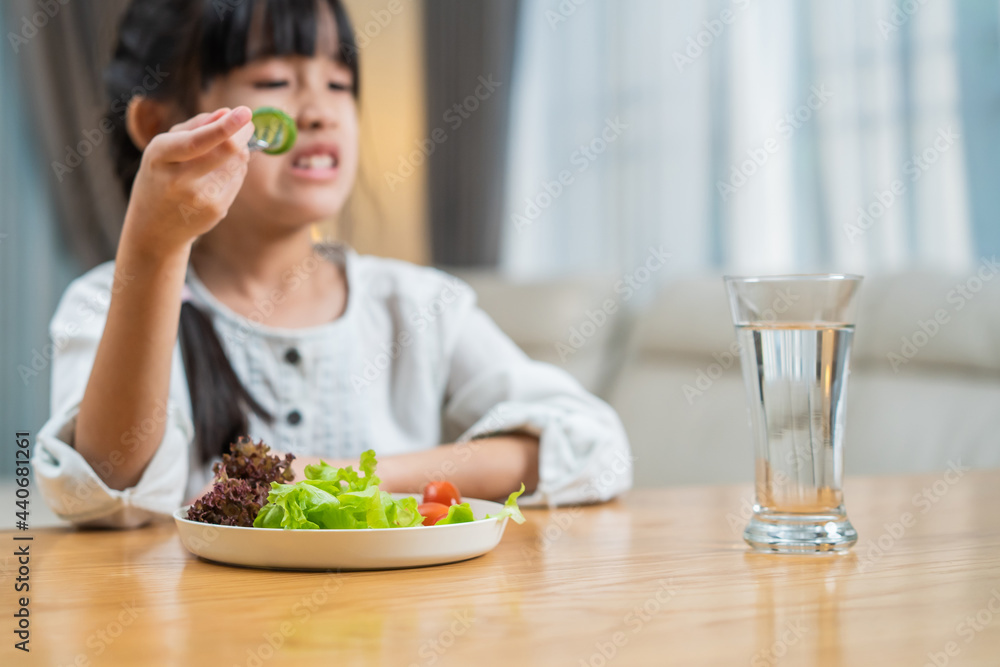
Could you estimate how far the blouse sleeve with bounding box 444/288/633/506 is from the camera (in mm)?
977

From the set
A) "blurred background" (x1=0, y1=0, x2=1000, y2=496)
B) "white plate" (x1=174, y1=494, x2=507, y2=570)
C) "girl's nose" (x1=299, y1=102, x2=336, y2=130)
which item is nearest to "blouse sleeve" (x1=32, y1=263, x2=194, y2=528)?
"white plate" (x1=174, y1=494, x2=507, y2=570)

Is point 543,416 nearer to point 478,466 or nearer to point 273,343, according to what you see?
point 478,466

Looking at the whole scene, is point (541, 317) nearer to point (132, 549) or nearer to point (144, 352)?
point (144, 352)

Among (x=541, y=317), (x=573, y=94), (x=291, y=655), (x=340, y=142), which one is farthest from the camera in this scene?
(x=573, y=94)

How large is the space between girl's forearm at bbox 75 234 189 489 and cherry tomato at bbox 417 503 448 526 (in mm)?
322

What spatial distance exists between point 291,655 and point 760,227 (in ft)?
7.69

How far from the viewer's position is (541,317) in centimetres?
248

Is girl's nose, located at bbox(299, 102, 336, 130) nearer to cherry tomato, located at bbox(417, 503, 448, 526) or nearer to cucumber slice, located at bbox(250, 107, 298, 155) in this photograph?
cucumber slice, located at bbox(250, 107, 298, 155)

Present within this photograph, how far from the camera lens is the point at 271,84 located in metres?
1.28

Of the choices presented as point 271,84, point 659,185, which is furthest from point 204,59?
point 659,185

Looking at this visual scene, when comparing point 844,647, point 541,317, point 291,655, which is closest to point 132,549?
point 291,655

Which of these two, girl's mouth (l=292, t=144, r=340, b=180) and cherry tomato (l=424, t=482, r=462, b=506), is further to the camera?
girl's mouth (l=292, t=144, r=340, b=180)

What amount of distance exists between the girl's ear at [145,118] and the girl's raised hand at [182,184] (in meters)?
0.54

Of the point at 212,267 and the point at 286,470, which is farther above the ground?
the point at 212,267
